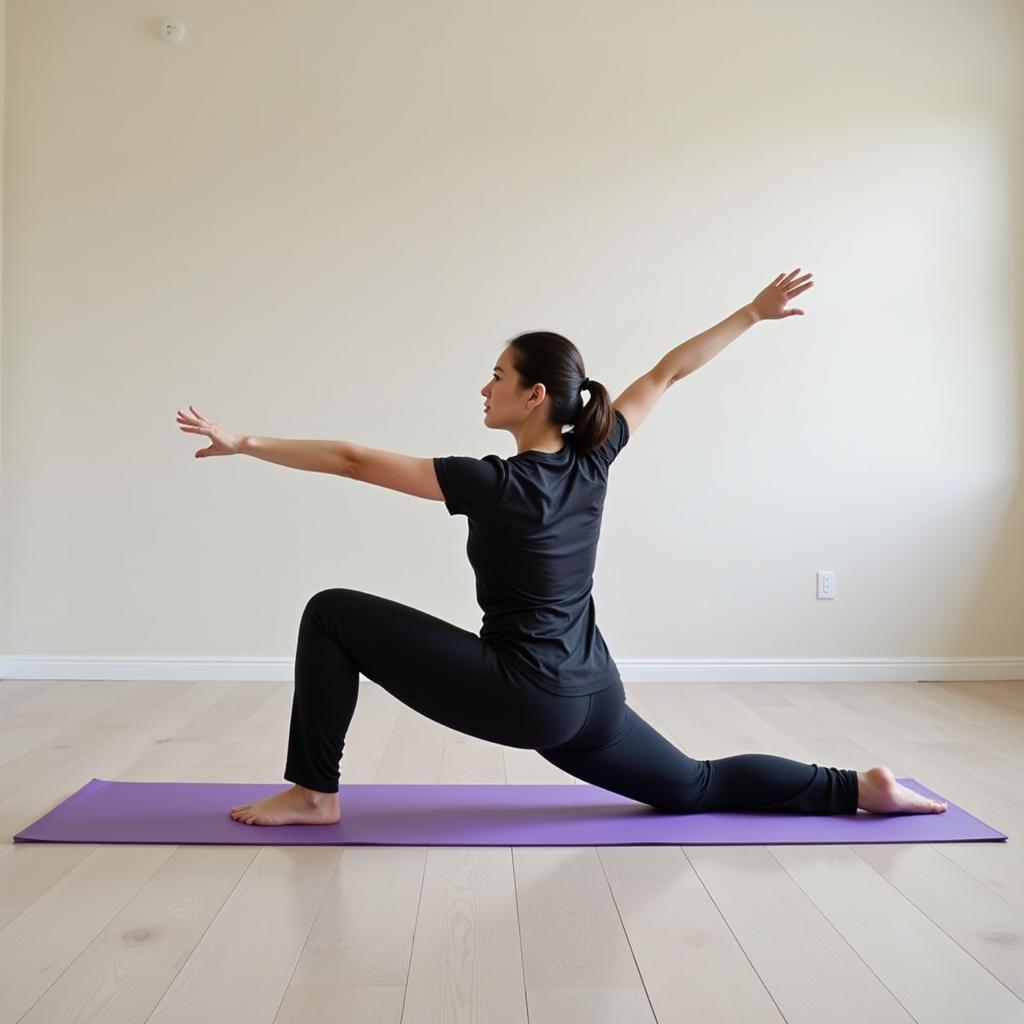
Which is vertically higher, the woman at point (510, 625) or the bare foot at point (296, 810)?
the woman at point (510, 625)

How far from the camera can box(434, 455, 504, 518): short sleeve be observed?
1967 millimetres

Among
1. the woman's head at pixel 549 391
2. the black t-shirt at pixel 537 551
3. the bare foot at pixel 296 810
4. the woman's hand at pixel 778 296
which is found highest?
the woman's hand at pixel 778 296

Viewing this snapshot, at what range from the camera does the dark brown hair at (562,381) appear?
2.08 metres

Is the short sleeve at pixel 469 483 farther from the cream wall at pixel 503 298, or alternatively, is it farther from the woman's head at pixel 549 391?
the cream wall at pixel 503 298

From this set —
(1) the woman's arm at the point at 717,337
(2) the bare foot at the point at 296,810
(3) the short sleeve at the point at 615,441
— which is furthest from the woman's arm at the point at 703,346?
(2) the bare foot at the point at 296,810

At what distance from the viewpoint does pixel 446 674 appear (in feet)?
6.65

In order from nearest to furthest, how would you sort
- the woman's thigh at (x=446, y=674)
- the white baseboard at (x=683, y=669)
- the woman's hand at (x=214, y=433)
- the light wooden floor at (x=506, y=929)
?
1. the light wooden floor at (x=506, y=929)
2. the woman's hand at (x=214, y=433)
3. the woman's thigh at (x=446, y=674)
4. the white baseboard at (x=683, y=669)

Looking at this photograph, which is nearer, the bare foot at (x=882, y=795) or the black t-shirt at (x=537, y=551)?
the black t-shirt at (x=537, y=551)

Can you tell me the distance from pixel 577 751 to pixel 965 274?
298 cm

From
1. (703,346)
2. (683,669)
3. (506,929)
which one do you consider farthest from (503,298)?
(506,929)

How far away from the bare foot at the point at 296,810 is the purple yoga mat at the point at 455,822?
2 centimetres

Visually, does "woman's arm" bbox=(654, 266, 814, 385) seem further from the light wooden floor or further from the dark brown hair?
the light wooden floor

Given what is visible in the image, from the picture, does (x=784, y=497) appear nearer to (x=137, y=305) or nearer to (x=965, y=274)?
(x=965, y=274)

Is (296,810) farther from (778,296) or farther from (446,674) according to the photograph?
(778,296)
